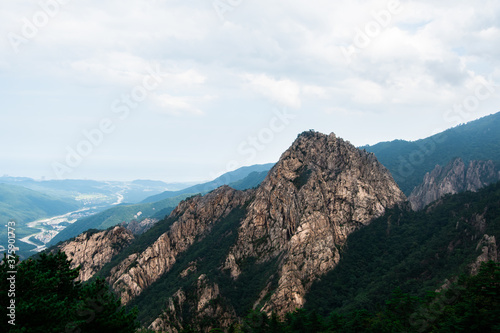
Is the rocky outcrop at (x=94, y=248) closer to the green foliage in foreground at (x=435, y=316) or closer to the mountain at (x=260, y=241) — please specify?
the mountain at (x=260, y=241)

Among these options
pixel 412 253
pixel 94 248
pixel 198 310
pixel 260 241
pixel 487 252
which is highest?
pixel 94 248

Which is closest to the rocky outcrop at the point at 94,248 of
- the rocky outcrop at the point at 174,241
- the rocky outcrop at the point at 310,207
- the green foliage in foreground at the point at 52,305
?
the rocky outcrop at the point at 174,241

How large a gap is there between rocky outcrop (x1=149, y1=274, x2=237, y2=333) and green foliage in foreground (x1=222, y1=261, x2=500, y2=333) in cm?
2909

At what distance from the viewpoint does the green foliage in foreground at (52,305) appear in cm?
2941

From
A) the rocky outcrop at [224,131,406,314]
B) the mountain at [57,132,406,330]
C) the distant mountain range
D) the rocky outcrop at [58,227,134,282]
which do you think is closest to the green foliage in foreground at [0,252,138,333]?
the distant mountain range

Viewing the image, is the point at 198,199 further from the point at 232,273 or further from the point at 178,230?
the point at 232,273

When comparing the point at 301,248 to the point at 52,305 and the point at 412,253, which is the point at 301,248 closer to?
the point at 412,253

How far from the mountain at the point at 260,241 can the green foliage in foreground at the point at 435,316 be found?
32.0 meters

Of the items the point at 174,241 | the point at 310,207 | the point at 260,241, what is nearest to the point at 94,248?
the point at 174,241

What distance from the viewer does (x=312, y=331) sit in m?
78.9

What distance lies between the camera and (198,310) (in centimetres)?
11581

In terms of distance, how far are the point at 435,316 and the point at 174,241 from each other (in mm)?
126645

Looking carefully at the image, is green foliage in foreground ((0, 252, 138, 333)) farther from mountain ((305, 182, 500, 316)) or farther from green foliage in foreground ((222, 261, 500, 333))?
mountain ((305, 182, 500, 316))

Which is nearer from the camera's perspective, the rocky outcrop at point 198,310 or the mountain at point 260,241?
the rocky outcrop at point 198,310
